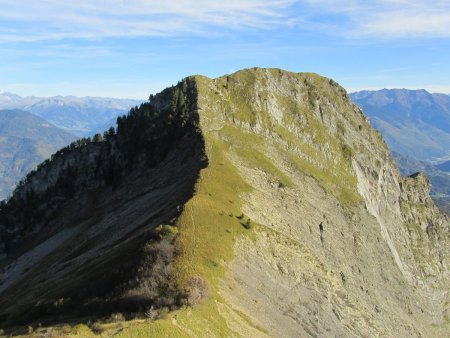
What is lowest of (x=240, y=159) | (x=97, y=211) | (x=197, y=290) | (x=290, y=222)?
(x=97, y=211)

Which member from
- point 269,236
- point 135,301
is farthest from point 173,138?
point 135,301

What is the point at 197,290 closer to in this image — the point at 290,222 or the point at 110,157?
the point at 290,222

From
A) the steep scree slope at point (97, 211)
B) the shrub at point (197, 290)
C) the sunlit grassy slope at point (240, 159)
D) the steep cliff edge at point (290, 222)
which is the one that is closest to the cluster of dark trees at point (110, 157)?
the steep scree slope at point (97, 211)

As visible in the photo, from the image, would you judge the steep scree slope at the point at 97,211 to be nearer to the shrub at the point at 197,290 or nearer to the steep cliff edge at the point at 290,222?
the steep cliff edge at the point at 290,222

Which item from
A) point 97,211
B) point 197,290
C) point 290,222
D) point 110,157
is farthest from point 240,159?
point 110,157

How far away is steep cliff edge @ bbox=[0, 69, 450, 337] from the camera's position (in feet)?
218

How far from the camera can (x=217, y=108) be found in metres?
128

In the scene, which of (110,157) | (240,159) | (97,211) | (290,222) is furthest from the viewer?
(110,157)

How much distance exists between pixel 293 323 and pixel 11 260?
110 metres

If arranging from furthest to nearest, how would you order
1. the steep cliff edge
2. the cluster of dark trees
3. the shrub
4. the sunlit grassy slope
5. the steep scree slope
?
the cluster of dark trees
the steep scree slope
the steep cliff edge
the sunlit grassy slope
the shrub

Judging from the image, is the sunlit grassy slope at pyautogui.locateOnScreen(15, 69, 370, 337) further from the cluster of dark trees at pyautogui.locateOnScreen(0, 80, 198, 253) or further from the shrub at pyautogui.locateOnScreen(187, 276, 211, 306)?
the cluster of dark trees at pyautogui.locateOnScreen(0, 80, 198, 253)

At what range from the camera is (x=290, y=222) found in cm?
10362

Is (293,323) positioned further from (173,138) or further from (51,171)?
(51,171)

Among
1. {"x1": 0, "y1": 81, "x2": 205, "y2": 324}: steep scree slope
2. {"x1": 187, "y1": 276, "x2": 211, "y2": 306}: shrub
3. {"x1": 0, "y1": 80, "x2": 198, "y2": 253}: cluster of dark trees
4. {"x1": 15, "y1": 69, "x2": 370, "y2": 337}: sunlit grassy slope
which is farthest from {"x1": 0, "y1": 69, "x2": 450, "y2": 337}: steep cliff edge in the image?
{"x1": 0, "y1": 80, "x2": 198, "y2": 253}: cluster of dark trees
